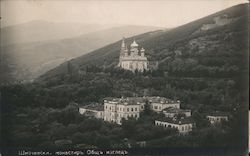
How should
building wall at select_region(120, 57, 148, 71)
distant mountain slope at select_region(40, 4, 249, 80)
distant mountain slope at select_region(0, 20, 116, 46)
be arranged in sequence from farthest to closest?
building wall at select_region(120, 57, 148, 71)
distant mountain slope at select_region(40, 4, 249, 80)
distant mountain slope at select_region(0, 20, 116, 46)

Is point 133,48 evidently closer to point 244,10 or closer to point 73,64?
point 73,64

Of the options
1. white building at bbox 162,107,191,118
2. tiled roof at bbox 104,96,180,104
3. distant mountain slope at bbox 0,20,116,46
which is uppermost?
distant mountain slope at bbox 0,20,116,46

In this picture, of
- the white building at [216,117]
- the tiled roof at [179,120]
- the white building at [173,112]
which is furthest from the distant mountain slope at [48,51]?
the white building at [216,117]

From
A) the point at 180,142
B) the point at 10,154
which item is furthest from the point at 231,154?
the point at 10,154

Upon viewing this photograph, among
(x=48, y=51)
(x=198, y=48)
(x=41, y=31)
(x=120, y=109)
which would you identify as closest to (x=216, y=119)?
(x=198, y=48)

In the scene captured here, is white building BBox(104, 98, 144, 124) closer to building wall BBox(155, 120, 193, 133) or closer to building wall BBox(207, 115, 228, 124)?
building wall BBox(155, 120, 193, 133)

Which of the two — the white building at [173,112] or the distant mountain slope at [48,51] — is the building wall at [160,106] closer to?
the white building at [173,112]

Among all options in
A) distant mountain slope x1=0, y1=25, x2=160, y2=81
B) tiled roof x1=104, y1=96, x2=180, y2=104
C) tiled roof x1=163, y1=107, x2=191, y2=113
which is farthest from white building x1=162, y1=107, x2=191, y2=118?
distant mountain slope x1=0, y1=25, x2=160, y2=81
